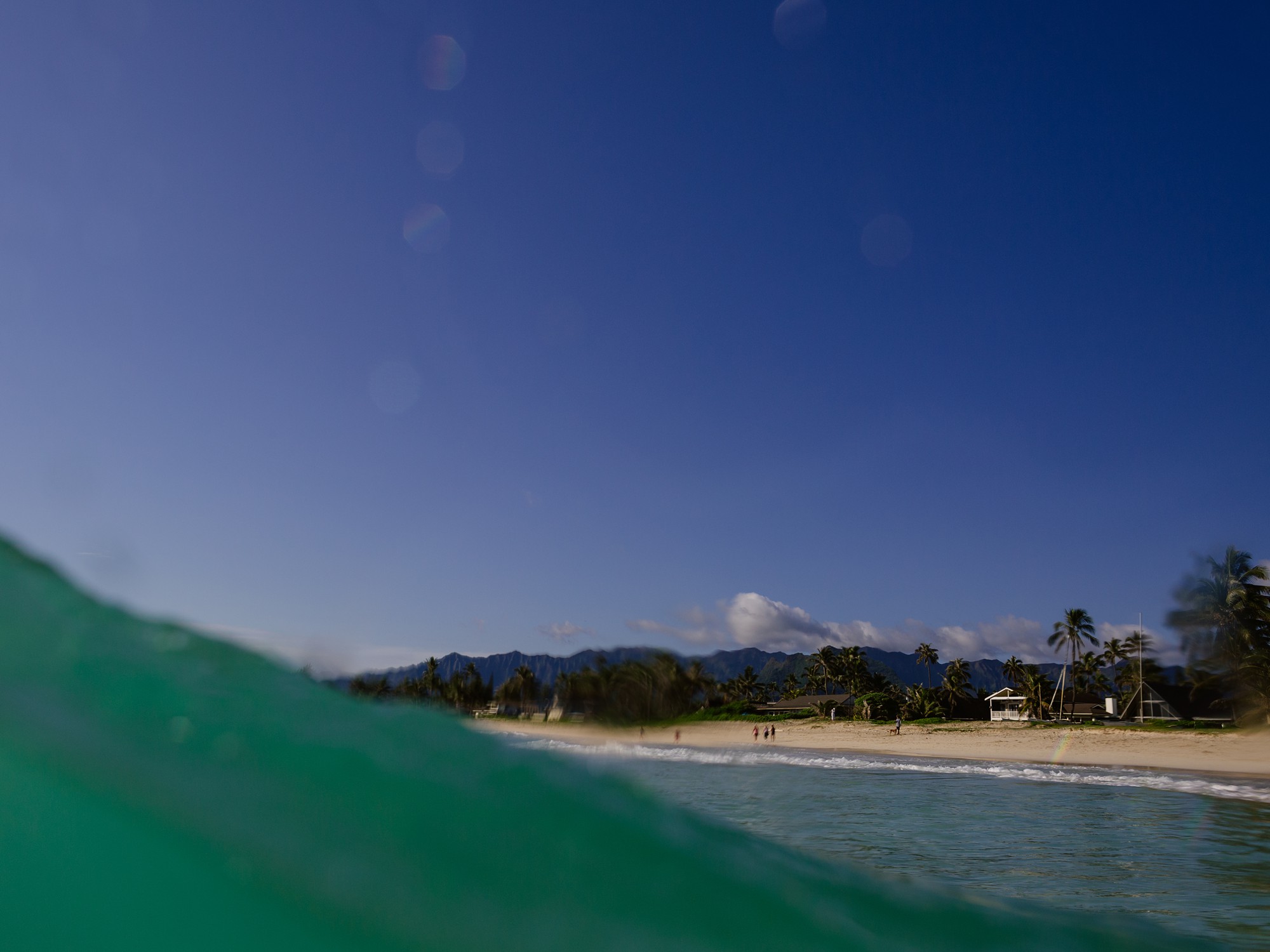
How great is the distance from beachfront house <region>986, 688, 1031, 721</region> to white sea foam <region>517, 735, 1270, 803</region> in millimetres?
55654

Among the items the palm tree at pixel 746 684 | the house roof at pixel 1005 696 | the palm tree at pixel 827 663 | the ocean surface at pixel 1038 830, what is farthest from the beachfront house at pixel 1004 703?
the ocean surface at pixel 1038 830

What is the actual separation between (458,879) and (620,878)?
0.65 meters

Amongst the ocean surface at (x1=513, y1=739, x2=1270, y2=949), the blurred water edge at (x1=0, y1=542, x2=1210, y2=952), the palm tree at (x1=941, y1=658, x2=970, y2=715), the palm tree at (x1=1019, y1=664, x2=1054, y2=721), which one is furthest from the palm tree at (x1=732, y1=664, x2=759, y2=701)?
the blurred water edge at (x1=0, y1=542, x2=1210, y2=952)

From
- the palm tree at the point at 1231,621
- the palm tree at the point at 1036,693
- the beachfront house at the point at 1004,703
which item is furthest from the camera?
the beachfront house at the point at 1004,703

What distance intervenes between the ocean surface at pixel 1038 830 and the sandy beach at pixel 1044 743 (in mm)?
4592

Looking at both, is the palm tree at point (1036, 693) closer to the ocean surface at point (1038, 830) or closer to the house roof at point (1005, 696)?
the house roof at point (1005, 696)

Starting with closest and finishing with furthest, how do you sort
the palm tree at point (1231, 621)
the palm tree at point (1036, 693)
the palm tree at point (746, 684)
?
the palm tree at point (1231, 621) < the palm tree at point (1036, 693) < the palm tree at point (746, 684)

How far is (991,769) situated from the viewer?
3488cm

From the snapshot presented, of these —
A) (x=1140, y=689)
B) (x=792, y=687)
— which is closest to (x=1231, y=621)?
Result: (x=1140, y=689)

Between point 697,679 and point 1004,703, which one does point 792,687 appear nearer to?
point 1004,703

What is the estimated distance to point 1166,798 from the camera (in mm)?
20969

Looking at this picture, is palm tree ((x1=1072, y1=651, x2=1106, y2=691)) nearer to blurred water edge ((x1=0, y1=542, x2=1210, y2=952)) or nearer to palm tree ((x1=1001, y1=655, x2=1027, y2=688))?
palm tree ((x1=1001, y1=655, x2=1027, y2=688))

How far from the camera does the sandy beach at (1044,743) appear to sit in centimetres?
3847

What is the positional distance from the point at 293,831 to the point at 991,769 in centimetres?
3956
